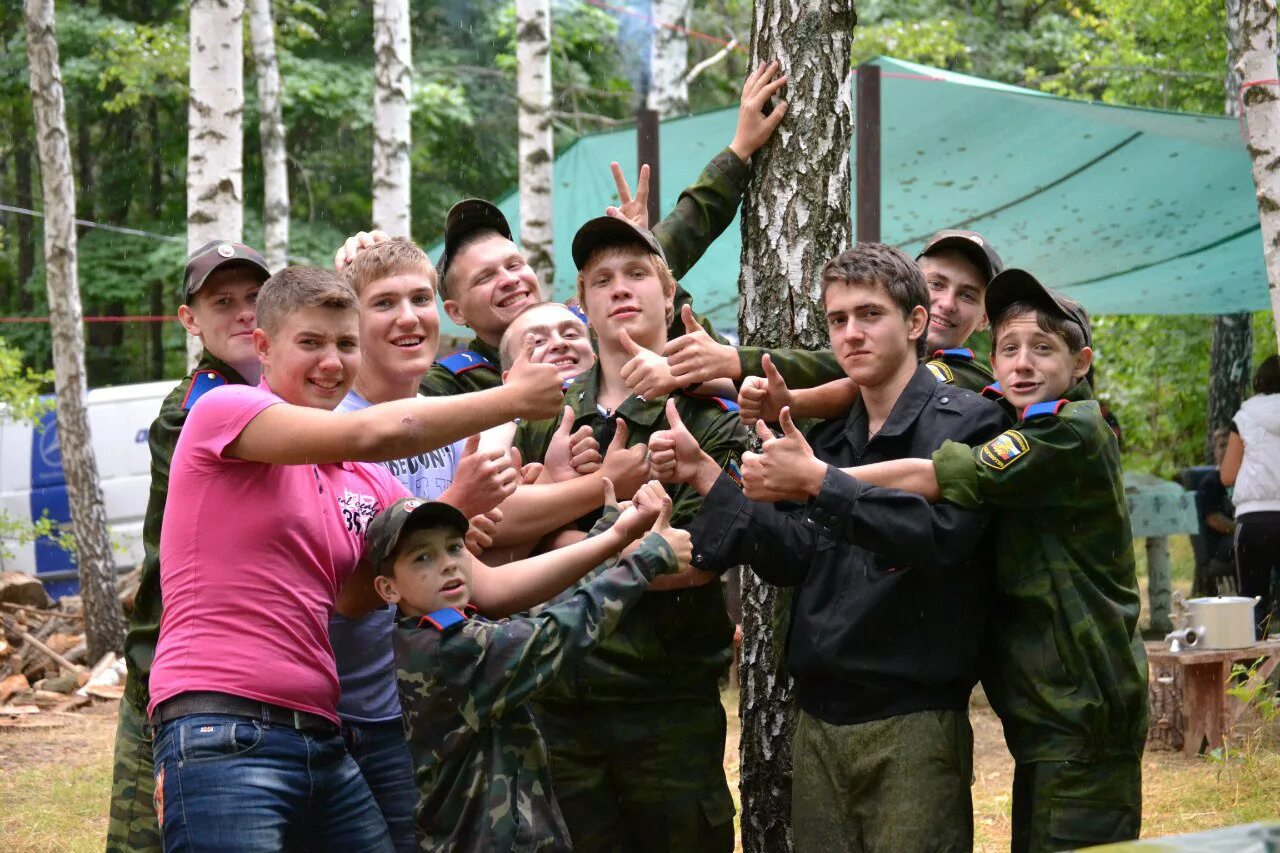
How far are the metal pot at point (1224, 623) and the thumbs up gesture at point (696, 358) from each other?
455 centimetres

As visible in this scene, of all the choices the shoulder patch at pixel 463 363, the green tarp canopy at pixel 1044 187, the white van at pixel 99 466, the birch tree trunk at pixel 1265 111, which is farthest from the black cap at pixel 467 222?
the white van at pixel 99 466

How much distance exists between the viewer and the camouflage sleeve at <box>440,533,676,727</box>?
2812mm

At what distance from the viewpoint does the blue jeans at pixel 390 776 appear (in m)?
3.13

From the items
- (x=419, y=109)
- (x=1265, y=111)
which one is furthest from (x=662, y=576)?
(x=419, y=109)

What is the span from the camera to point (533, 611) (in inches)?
120

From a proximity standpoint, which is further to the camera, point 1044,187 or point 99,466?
point 99,466

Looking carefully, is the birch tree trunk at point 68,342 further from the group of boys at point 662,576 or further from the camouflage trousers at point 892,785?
the camouflage trousers at point 892,785

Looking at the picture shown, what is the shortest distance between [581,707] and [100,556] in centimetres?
747

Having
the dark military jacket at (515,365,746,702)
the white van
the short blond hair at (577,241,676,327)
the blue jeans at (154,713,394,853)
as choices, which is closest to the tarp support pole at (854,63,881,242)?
the short blond hair at (577,241,676,327)

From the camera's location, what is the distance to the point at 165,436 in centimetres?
338

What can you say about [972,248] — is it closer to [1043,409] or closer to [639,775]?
[1043,409]

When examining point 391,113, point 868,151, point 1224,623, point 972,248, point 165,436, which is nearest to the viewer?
point 165,436

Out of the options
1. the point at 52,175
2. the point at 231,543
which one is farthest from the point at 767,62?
the point at 52,175

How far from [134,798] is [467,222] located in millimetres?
1783
